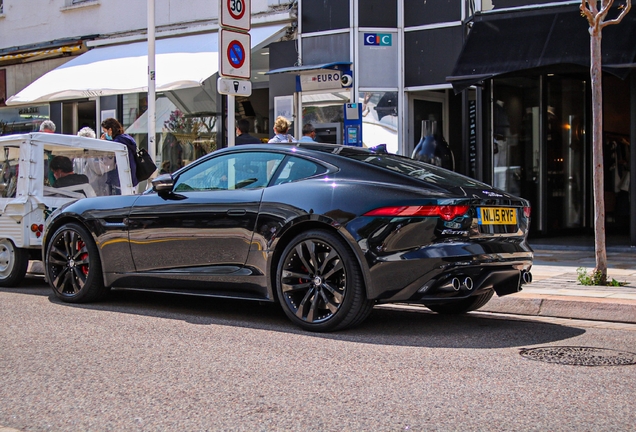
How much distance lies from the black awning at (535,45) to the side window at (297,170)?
6259 millimetres

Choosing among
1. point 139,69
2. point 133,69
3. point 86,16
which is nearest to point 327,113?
point 139,69

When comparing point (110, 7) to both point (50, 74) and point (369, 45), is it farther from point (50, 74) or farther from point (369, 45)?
point (369, 45)

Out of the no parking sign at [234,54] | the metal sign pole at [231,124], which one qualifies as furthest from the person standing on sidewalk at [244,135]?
the no parking sign at [234,54]

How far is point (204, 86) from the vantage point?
16.8 meters

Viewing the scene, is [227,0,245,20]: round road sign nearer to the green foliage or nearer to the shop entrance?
the shop entrance

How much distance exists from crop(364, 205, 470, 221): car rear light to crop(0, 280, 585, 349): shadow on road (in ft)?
2.84

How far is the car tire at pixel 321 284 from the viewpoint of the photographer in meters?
5.76

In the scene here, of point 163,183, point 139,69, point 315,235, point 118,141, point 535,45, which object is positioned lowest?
point 315,235

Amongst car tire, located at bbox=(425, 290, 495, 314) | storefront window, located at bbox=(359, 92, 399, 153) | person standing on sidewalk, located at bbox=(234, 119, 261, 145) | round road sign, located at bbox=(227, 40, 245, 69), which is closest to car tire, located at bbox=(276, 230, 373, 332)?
car tire, located at bbox=(425, 290, 495, 314)

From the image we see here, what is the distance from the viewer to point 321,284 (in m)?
5.88

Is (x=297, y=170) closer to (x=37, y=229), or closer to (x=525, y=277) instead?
(x=525, y=277)

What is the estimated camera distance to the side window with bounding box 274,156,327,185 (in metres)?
6.29

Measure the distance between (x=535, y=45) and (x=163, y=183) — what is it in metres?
7.20

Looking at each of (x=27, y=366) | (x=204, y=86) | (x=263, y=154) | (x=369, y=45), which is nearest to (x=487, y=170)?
(x=369, y=45)
